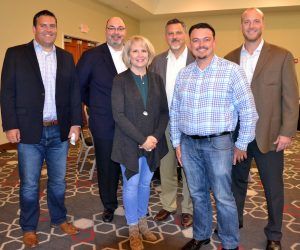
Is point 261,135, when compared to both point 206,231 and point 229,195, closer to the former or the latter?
point 229,195

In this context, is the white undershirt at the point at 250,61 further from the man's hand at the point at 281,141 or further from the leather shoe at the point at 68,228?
the leather shoe at the point at 68,228

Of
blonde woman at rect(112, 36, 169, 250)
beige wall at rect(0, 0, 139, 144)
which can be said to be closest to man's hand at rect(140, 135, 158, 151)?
blonde woman at rect(112, 36, 169, 250)

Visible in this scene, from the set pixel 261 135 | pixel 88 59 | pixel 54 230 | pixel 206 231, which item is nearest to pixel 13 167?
pixel 54 230

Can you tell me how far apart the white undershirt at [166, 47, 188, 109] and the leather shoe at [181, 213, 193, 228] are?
1.01m

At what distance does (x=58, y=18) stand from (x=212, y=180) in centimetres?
638

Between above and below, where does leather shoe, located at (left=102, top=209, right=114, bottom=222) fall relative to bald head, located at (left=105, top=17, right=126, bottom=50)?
below

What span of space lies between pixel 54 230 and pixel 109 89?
1310 mm

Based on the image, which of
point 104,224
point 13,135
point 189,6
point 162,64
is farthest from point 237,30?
point 13,135

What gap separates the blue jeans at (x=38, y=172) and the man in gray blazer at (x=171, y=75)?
3.04 feet

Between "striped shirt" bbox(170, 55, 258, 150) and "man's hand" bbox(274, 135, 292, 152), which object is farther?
"man's hand" bbox(274, 135, 292, 152)

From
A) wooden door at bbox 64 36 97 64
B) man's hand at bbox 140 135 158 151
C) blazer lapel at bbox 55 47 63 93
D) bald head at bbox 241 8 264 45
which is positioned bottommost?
man's hand at bbox 140 135 158 151

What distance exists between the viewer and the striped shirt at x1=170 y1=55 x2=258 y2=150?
1.98 m

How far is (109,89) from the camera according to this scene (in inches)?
107

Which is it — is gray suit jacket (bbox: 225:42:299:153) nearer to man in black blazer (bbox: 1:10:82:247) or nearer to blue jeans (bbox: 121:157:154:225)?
blue jeans (bbox: 121:157:154:225)
